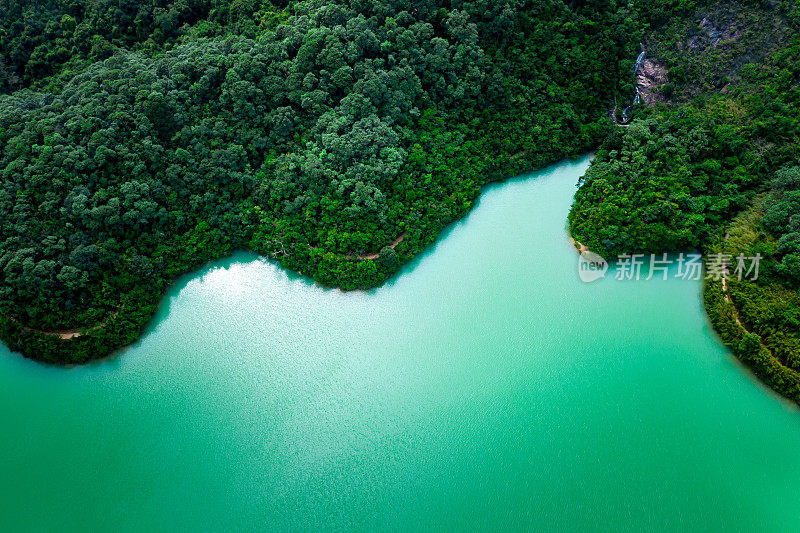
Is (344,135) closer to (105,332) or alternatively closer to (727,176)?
(105,332)

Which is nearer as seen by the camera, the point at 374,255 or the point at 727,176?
the point at 374,255

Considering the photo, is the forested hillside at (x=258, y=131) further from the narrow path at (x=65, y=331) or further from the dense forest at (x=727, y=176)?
the dense forest at (x=727, y=176)

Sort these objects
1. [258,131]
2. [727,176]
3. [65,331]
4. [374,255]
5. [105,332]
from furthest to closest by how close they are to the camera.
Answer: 1. [258,131]
2. [727,176]
3. [374,255]
4. [65,331]
5. [105,332]

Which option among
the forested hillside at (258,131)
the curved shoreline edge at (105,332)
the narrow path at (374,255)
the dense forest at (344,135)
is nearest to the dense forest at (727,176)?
the dense forest at (344,135)

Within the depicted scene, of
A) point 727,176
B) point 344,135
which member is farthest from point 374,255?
point 727,176

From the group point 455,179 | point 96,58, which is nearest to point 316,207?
point 455,179

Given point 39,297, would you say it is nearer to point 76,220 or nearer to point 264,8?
point 76,220

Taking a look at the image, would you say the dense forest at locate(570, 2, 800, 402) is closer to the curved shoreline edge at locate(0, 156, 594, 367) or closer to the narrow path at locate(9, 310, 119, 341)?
the curved shoreline edge at locate(0, 156, 594, 367)
